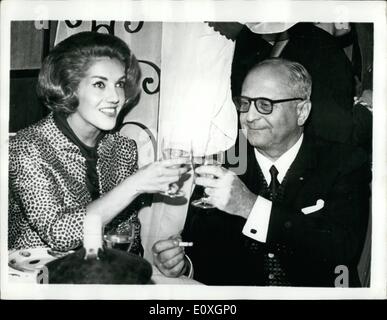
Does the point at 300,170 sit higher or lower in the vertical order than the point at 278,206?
higher

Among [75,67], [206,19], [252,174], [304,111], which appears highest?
[206,19]

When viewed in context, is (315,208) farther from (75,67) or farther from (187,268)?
(75,67)

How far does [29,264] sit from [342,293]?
1.08 m

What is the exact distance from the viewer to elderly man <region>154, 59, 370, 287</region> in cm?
163

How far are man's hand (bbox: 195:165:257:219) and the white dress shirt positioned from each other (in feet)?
0.08

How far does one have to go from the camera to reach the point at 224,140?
1.65 metres

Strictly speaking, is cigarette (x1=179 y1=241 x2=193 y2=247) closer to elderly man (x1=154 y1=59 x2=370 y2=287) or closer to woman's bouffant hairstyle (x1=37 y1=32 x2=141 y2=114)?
elderly man (x1=154 y1=59 x2=370 y2=287)

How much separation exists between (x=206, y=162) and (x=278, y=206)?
0.94 feet

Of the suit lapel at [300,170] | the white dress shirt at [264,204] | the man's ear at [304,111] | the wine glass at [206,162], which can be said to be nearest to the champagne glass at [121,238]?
the wine glass at [206,162]

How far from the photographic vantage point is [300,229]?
5.33 feet

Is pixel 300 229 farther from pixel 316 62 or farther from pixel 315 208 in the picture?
pixel 316 62

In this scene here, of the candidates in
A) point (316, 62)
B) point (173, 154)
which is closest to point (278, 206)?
point (173, 154)
